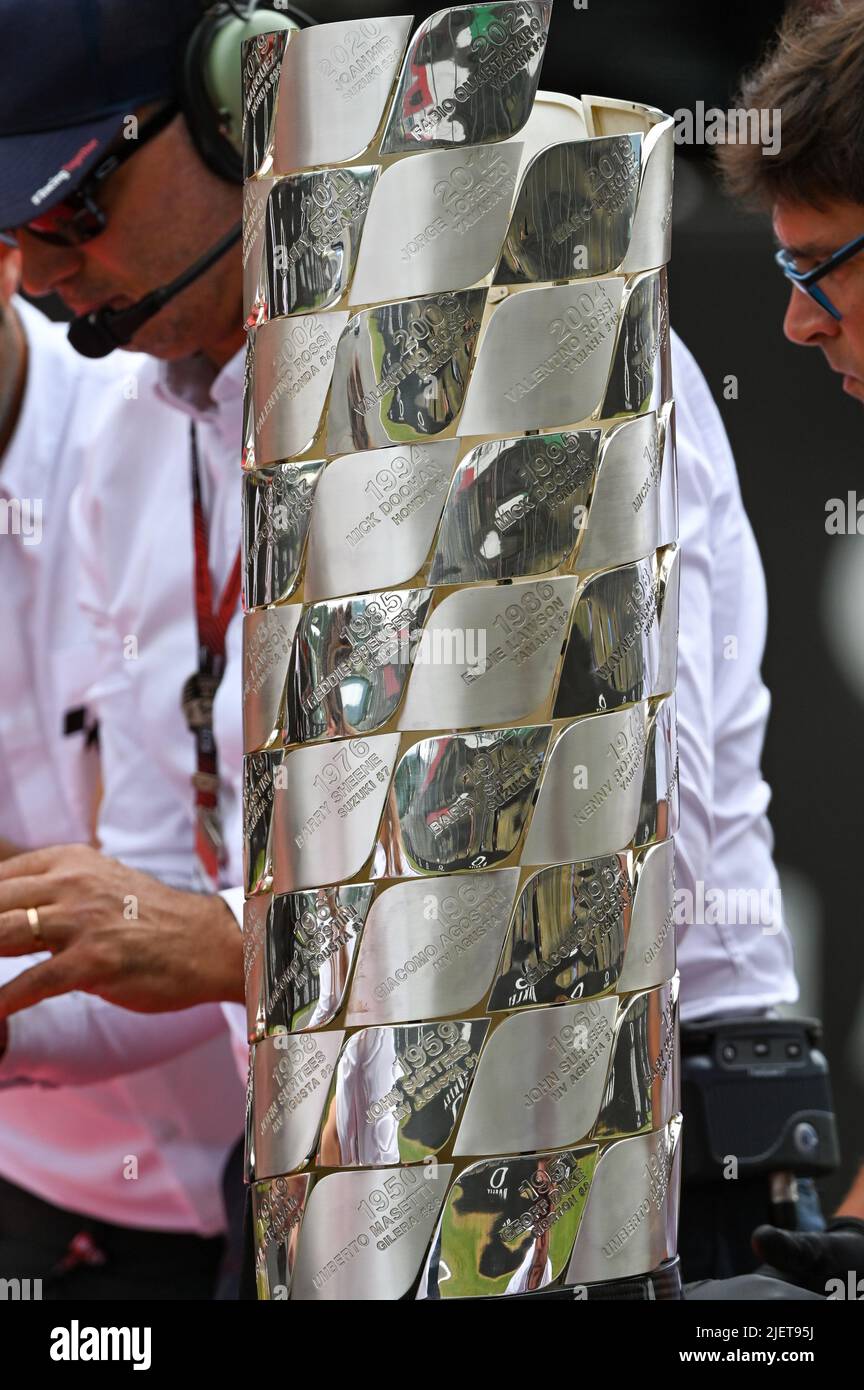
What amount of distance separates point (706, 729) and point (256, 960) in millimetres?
526

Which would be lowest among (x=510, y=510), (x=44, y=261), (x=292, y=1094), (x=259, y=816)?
(x=292, y=1094)

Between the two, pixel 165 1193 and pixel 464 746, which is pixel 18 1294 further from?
pixel 464 746

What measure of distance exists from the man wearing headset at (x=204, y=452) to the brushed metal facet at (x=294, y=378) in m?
0.49

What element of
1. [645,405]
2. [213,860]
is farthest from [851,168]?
[213,860]

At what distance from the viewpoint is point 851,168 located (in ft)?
3.28

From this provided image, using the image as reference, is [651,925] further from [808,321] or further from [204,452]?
[204,452]

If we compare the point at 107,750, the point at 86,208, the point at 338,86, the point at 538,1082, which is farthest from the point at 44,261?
the point at 538,1082

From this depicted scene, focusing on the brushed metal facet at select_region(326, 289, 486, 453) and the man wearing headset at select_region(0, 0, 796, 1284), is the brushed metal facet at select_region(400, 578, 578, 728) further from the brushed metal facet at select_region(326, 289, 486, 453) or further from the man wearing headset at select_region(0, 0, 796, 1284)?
the man wearing headset at select_region(0, 0, 796, 1284)

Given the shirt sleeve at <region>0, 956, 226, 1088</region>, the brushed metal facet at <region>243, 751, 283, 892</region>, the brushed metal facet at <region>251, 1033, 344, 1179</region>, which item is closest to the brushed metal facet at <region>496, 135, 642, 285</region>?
the brushed metal facet at <region>243, 751, 283, 892</region>

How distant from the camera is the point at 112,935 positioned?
3.62 feet

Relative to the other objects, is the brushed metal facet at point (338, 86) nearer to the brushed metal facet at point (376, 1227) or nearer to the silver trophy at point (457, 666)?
the silver trophy at point (457, 666)

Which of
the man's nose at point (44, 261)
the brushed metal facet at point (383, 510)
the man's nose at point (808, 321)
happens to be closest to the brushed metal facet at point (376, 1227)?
the brushed metal facet at point (383, 510)

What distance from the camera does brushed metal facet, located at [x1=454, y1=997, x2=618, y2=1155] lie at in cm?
65

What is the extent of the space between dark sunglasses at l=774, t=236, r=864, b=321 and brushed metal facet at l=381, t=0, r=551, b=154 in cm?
39
